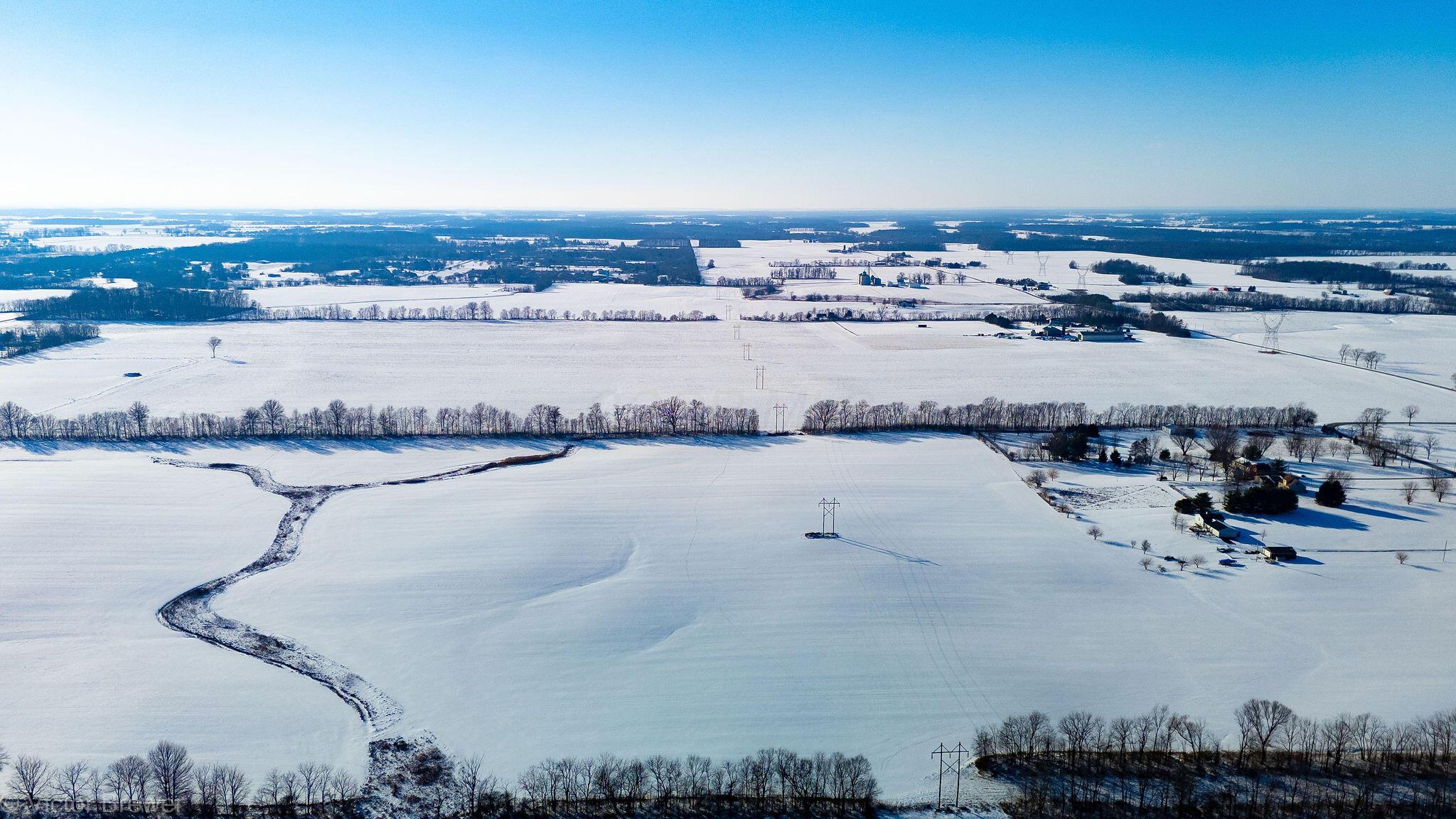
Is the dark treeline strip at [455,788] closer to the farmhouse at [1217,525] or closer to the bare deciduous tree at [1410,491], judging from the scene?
the farmhouse at [1217,525]

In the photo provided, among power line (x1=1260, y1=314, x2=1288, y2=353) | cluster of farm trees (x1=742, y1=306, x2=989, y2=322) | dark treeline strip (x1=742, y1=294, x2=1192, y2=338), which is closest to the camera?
power line (x1=1260, y1=314, x2=1288, y2=353)

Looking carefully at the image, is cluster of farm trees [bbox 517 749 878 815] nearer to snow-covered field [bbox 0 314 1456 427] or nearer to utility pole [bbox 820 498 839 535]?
utility pole [bbox 820 498 839 535]

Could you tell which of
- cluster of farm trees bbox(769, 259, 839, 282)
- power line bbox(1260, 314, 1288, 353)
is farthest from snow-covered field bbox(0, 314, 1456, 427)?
cluster of farm trees bbox(769, 259, 839, 282)

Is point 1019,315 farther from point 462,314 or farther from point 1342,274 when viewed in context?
point 1342,274

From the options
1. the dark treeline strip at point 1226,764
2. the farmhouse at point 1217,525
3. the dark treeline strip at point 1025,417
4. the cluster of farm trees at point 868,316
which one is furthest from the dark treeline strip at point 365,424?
the cluster of farm trees at point 868,316

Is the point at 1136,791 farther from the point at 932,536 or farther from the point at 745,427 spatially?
the point at 745,427
